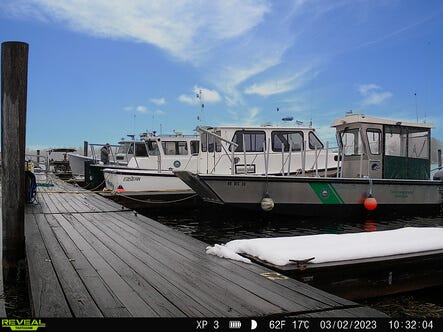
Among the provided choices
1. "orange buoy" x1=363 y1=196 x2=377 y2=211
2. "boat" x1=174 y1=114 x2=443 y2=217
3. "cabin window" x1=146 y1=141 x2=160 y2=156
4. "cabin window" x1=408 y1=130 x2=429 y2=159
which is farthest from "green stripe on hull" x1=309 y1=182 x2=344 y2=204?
"cabin window" x1=146 y1=141 x2=160 y2=156

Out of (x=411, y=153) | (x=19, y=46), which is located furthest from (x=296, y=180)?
(x=19, y=46)

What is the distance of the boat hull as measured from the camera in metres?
10.3

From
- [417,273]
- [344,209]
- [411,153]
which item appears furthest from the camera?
[411,153]

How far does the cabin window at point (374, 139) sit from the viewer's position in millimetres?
11859

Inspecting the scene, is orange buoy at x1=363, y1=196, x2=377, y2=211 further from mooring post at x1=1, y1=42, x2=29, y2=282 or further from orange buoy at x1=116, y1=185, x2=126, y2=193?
mooring post at x1=1, y1=42, x2=29, y2=282

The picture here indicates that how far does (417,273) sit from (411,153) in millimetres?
8537

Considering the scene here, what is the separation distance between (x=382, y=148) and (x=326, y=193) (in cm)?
265

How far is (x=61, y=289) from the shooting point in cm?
307

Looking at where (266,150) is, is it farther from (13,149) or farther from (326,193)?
(13,149)

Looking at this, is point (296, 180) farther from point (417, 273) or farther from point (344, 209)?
point (417, 273)

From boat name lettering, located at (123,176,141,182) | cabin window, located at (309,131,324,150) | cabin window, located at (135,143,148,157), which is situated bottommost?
boat name lettering, located at (123,176,141,182)

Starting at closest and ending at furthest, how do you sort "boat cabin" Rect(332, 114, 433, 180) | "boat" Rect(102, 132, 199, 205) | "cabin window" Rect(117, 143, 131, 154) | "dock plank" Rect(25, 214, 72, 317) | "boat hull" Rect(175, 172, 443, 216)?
"dock plank" Rect(25, 214, 72, 317) < "boat hull" Rect(175, 172, 443, 216) < "boat cabin" Rect(332, 114, 433, 180) < "boat" Rect(102, 132, 199, 205) < "cabin window" Rect(117, 143, 131, 154)

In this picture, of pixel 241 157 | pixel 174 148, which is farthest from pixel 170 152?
pixel 241 157
